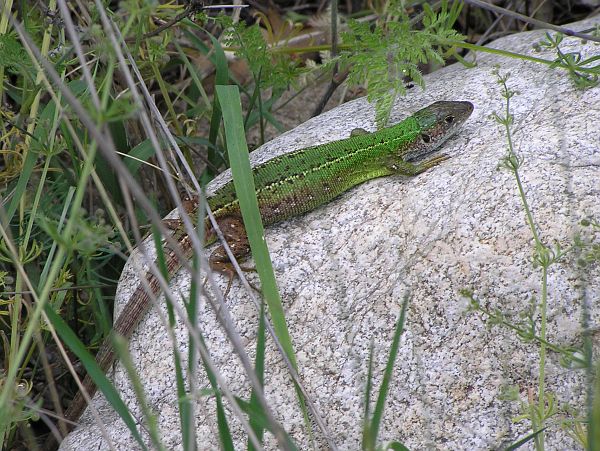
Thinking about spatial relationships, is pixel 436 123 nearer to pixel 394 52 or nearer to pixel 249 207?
pixel 394 52

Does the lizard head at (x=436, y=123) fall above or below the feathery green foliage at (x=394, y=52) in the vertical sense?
below

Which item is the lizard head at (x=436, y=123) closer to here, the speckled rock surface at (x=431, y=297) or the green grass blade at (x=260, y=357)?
the speckled rock surface at (x=431, y=297)

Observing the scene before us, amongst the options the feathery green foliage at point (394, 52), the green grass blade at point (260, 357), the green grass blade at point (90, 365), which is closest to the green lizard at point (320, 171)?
the feathery green foliage at point (394, 52)

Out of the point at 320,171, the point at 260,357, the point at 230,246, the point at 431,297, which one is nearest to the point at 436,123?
the point at 320,171

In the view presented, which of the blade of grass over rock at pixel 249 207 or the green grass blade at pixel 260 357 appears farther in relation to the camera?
the blade of grass over rock at pixel 249 207

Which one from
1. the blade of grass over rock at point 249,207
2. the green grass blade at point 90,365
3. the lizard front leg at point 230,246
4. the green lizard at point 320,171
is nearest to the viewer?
the green grass blade at point 90,365

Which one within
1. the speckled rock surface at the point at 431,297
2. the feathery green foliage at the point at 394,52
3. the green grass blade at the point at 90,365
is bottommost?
the speckled rock surface at the point at 431,297

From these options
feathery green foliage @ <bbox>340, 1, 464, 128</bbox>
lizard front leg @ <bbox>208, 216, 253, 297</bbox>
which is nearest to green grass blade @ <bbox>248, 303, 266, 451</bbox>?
lizard front leg @ <bbox>208, 216, 253, 297</bbox>

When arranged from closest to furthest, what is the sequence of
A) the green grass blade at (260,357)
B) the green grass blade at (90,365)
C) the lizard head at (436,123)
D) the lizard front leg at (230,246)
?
the green grass blade at (260,357), the green grass blade at (90,365), the lizard front leg at (230,246), the lizard head at (436,123)
